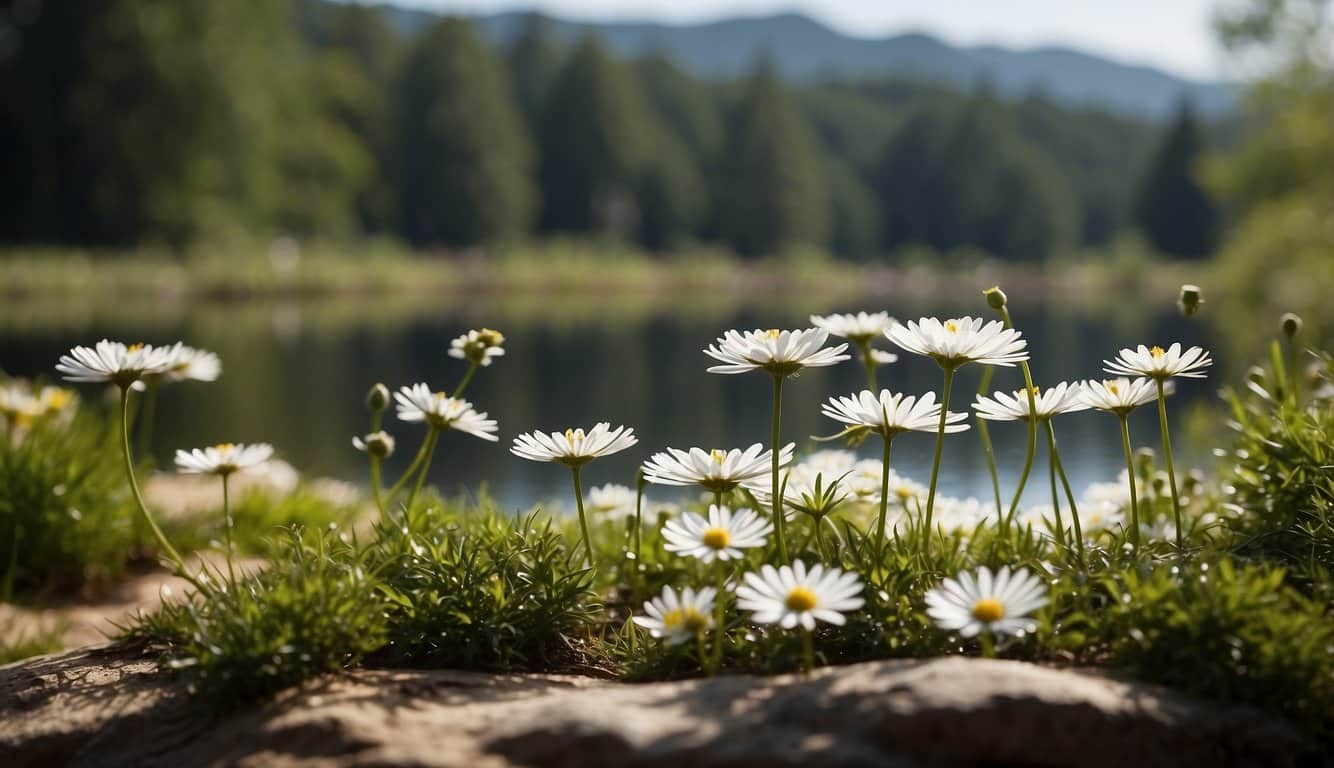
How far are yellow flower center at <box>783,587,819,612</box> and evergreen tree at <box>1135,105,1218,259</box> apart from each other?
183 ft

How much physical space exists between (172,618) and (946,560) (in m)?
1.67

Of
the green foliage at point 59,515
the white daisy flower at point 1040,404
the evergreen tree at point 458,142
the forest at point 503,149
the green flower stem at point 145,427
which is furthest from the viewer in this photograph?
the evergreen tree at point 458,142

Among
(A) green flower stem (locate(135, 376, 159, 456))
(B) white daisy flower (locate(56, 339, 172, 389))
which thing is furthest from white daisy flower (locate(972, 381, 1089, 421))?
(A) green flower stem (locate(135, 376, 159, 456))

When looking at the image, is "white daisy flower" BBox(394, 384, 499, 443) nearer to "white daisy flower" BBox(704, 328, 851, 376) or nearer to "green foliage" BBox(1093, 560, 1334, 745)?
"white daisy flower" BBox(704, 328, 851, 376)

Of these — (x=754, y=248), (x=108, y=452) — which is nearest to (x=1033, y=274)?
(x=754, y=248)

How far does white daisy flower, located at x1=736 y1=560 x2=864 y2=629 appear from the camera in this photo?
193 cm

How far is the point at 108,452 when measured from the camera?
15.0 ft

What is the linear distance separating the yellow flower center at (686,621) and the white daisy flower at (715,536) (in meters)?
0.10

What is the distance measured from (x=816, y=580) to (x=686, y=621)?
246 millimetres

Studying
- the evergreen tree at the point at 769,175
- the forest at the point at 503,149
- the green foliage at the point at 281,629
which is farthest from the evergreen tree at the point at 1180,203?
the green foliage at the point at 281,629

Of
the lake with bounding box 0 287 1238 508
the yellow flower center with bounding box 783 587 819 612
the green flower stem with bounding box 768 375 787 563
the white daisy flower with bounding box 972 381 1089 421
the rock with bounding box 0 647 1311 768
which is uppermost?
the lake with bounding box 0 287 1238 508

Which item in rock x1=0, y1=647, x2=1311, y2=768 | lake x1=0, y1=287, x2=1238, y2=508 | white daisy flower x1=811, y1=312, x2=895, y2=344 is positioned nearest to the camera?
rock x1=0, y1=647, x2=1311, y2=768

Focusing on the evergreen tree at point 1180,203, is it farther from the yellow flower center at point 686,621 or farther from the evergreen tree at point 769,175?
the yellow flower center at point 686,621

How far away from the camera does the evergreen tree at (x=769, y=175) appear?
5131 centimetres
